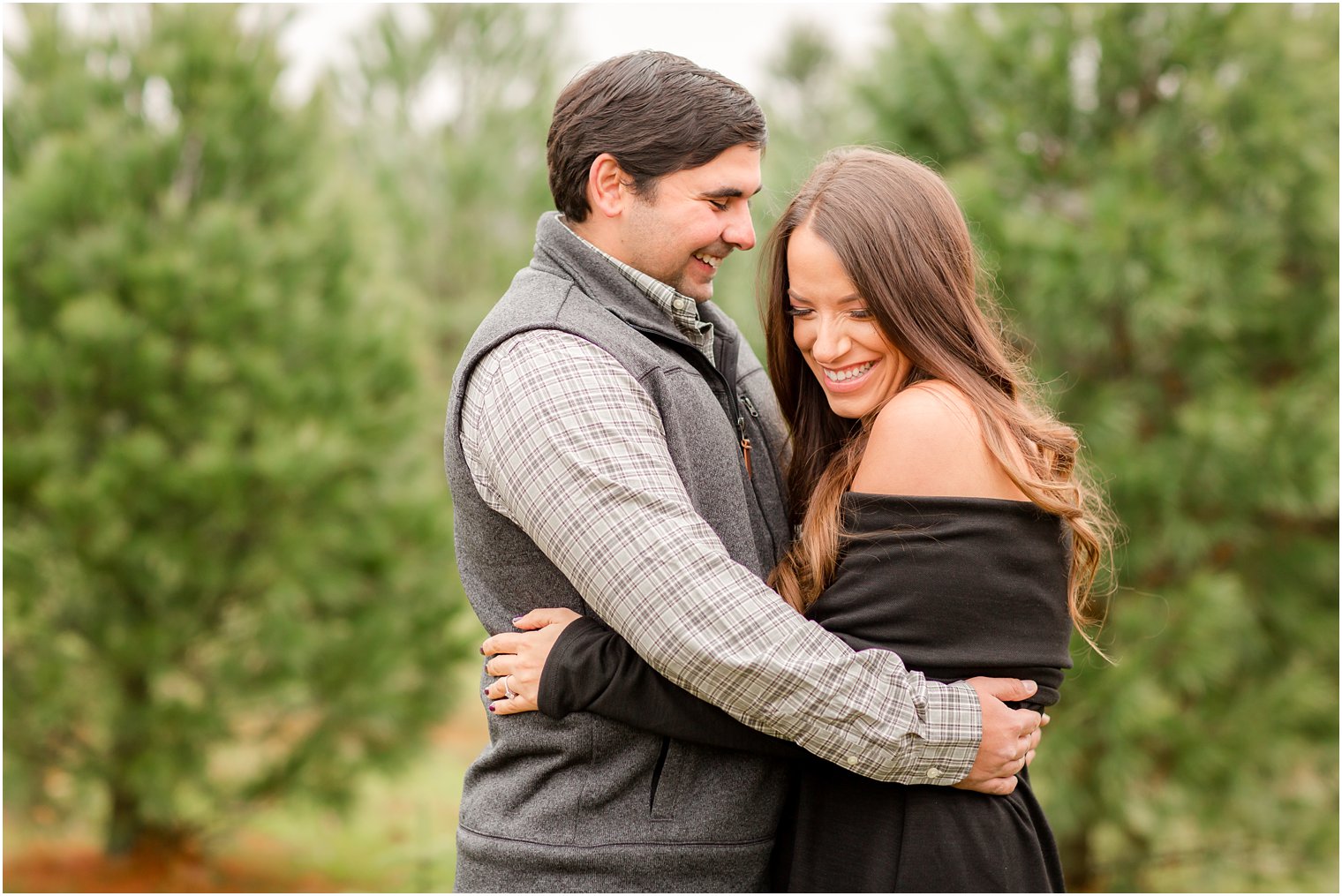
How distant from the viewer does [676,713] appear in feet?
6.50

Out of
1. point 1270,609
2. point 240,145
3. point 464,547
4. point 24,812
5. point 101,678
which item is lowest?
point 24,812

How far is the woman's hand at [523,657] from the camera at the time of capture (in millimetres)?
2025

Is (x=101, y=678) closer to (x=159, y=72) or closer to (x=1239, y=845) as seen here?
(x=159, y=72)

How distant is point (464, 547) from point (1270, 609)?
4.20 metres

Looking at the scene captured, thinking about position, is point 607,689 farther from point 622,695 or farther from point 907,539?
point 907,539

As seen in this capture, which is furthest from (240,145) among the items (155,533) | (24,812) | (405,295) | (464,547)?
(464,547)

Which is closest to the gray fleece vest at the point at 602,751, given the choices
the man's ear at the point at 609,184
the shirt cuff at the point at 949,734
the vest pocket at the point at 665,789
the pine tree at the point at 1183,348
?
the vest pocket at the point at 665,789

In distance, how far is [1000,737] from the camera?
202 cm

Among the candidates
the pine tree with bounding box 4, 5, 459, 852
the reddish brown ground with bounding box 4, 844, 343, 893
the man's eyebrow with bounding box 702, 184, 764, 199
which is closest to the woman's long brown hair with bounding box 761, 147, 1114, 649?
the man's eyebrow with bounding box 702, 184, 764, 199

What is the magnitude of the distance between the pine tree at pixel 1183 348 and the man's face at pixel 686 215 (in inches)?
96.8

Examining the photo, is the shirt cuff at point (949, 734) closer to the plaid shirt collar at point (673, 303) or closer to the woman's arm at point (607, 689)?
→ the woman's arm at point (607, 689)

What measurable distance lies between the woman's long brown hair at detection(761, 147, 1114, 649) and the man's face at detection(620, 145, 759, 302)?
11 centimetres

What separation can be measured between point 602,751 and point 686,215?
1048 millimetres

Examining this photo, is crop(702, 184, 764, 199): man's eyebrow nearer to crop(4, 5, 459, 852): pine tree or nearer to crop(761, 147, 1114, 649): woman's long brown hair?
crop(761, 147, 1114, 649): woman's long brown hair
